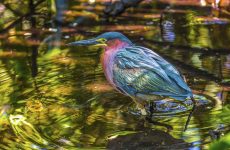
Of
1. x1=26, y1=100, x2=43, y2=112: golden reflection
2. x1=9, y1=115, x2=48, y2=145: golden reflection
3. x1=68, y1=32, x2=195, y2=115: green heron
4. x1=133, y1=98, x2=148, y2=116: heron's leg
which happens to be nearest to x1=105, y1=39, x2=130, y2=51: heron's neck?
x1=68, y1=32, x2=195, y2=115: green heron

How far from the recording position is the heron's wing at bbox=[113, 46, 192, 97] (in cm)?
445

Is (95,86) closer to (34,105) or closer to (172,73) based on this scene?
(34,105)

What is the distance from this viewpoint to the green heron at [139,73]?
4.45m

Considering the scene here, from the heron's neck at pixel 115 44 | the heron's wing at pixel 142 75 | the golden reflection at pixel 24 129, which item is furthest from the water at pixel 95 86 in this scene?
the heron's neck at pixel 115 44

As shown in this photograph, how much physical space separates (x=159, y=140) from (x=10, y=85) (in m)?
2.11

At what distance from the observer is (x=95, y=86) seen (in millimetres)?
5551

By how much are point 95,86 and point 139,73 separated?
3.35 feet

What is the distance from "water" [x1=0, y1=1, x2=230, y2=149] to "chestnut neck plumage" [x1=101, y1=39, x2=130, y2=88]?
335mm

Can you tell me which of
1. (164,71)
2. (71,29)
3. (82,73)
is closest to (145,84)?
(164,71)

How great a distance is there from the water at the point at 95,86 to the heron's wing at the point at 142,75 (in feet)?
0.89

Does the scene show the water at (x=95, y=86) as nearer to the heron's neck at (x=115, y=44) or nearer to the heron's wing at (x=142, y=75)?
the heron's wing at (x=142, y=75)

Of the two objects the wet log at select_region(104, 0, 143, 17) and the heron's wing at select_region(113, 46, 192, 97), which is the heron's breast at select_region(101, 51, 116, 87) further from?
the wet log at select_region(104, 0, 143, 17)

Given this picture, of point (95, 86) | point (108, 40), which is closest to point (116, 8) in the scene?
point (95, 86)

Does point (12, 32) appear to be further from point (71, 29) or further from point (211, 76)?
point (211, 76)
